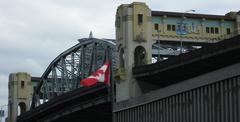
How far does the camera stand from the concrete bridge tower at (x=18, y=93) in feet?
542

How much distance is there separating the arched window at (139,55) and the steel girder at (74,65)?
33.6m

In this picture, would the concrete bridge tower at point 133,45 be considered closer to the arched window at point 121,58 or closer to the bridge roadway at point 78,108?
the arched window at point 121,58

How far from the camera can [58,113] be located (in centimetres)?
12738

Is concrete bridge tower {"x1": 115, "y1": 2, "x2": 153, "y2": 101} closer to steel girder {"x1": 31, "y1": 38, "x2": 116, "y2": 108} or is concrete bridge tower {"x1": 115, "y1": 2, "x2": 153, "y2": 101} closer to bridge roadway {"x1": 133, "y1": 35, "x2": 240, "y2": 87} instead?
bridge roadway {"x1": 133, "y1": 35, "x2": 240, "y2": 87}

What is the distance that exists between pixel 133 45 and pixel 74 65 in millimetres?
62994

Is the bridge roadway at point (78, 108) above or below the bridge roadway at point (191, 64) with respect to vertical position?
below

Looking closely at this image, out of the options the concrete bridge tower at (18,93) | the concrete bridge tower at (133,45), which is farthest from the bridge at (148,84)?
the concrete bridge tower at (18,93)

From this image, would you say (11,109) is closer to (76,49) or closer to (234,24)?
(76,49)

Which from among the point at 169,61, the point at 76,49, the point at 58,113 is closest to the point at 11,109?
the point at 76,49

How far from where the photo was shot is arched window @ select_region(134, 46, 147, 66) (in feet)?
306

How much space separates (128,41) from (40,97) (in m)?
88.5

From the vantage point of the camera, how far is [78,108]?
116312mm

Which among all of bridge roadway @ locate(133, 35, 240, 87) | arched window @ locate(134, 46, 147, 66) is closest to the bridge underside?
arched window @ locate(134, 46, 147, 66)

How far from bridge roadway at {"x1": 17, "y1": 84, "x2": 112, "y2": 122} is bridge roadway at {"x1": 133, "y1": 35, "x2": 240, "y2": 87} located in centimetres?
1455
